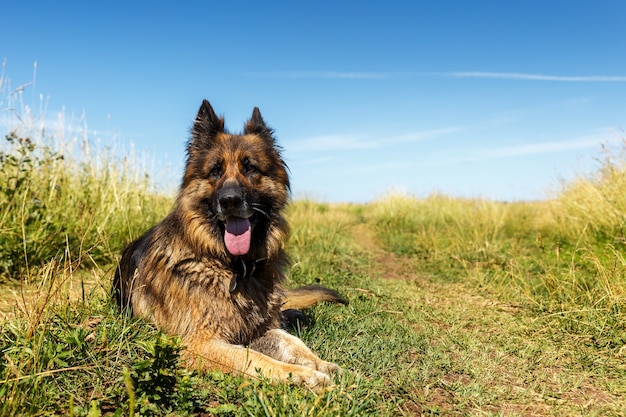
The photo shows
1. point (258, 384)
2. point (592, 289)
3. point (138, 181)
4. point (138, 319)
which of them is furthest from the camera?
point (138, 181)

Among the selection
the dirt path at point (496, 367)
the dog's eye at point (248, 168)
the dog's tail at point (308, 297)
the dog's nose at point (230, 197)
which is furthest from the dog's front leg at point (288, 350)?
the dog's eye at point (248, 168)

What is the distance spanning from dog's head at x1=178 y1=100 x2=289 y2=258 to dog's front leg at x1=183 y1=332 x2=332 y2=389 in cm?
77

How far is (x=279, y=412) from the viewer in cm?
267

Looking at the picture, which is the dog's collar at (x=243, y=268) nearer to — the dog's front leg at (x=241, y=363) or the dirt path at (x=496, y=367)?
the dog's front leg at (x=241, y=363)

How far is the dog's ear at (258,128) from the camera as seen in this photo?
459cm

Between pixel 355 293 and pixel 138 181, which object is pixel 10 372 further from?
pixel 138 181

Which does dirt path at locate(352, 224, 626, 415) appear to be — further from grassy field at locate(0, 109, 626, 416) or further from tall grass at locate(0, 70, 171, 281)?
tall grass at locate(0, 70, 171, 281)

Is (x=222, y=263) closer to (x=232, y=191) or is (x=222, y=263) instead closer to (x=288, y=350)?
(x=232, y=191)

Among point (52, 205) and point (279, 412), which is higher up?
point (52, 205)

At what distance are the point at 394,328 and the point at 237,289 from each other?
1.93 meters

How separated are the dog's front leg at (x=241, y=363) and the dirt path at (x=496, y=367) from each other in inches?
27.8

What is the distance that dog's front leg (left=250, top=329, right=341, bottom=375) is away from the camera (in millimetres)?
3432

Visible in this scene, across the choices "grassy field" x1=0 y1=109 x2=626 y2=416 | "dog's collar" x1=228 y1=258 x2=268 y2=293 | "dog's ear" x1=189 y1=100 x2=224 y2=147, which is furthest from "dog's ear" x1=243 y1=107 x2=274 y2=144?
"grassy field" x1=0 y1=109 x2=626 y2=416

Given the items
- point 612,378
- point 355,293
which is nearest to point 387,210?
Answer: point 355,293
